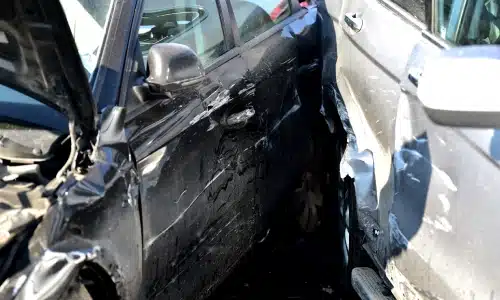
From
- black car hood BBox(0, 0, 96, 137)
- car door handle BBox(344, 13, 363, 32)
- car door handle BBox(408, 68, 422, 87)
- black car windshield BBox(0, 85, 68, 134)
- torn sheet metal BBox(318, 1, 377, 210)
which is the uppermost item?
black car hood BBox(0, 0, 96, 137)

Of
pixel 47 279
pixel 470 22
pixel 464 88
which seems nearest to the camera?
pixel 464 88

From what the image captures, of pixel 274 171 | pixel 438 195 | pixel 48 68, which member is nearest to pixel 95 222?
pixel 48 68

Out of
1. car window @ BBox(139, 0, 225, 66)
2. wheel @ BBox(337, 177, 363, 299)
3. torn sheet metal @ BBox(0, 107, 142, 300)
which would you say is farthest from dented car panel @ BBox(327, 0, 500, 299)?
torn sheet metal @ BBox(0, 107, 142, 300)

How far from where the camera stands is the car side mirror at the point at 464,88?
4.42 ft

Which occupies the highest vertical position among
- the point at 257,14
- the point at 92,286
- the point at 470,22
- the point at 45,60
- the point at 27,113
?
the point at 45,60

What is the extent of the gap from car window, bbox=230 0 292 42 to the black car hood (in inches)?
50.8

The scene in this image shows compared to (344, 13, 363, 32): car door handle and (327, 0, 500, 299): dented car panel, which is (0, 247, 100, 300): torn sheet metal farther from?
(344, 13, 363, 32): car door handle

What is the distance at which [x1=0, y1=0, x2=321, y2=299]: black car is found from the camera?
1740 mm

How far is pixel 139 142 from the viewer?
2.15 metres

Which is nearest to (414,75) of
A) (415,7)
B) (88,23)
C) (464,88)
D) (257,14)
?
(415,7)

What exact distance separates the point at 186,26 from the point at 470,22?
1215mm

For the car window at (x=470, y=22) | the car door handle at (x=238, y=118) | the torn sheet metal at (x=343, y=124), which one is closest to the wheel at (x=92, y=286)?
the car door handle at (x=238, y=118)

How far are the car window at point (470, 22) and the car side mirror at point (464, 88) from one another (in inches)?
21.5

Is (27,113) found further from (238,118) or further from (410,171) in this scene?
(410,171)
